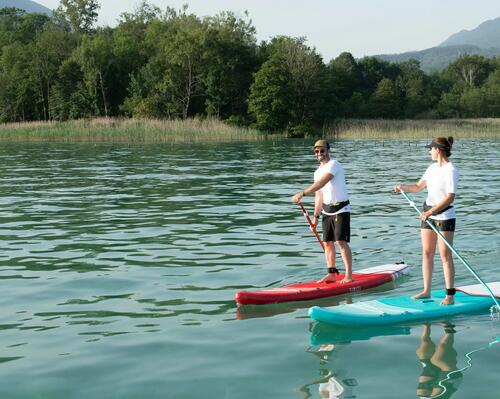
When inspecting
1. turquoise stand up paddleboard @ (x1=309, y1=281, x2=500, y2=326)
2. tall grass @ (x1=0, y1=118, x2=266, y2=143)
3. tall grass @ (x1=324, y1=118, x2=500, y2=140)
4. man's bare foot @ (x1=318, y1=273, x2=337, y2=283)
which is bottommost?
turquoise stand up paddleboard @ (x1=309, y1=281, x2=500, y2=326)

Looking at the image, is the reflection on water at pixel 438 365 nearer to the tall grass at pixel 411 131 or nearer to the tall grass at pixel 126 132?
the tall grass at pixel 411 131

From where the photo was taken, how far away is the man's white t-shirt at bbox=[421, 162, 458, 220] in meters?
8.16

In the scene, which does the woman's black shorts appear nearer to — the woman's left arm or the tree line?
the woman's left arm

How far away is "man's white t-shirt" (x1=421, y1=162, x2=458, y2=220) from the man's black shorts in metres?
1.42

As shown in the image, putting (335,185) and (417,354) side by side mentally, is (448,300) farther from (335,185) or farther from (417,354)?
(335,185)

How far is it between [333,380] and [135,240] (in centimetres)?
775

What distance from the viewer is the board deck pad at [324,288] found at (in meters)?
8.80

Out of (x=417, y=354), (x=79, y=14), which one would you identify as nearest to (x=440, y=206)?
(x=417, y=354)

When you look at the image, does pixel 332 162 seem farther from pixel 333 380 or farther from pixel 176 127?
pixel 176 127

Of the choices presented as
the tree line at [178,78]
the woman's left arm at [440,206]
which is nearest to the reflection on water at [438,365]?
the woman's left arm at [440,206]

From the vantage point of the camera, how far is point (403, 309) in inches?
324

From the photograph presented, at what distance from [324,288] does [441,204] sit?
204cm

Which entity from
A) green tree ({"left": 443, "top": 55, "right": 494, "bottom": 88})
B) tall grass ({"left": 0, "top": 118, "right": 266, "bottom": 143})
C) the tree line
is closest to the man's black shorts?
tall grass ({"left": 0, "top": 118, "right": 266, "bottom": 143})

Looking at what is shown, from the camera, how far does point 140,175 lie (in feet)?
88.9
